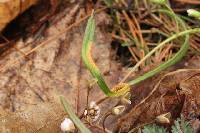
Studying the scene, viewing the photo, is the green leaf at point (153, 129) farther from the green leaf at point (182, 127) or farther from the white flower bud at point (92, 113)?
the white flower bud at point (92, 113)

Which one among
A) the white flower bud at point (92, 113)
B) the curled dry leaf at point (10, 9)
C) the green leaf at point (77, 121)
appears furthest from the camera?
the curled dry leaf at point (10, 9)

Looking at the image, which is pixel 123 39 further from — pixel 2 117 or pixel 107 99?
pixel 2 117

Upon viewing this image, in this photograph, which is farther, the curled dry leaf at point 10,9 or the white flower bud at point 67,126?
the curled dry leaf at point 10,9

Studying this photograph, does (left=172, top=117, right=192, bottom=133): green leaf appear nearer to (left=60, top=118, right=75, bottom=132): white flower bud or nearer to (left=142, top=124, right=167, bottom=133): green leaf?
(left=142, top=124, right=167, bottom=133): green leaf

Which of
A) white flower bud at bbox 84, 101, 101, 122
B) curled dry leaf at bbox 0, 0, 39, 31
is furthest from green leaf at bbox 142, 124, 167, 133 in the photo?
curled dry leaf at bbox 0, 0, 39, 31

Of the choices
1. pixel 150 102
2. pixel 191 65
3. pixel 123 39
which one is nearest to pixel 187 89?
pixel 150 102

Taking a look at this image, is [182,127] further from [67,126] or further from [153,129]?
[67,126]

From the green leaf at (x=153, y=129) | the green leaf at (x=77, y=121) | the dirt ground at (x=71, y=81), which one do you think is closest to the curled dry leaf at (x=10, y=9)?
the dirt ground at (x=71, y=81)
